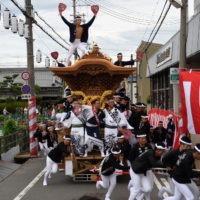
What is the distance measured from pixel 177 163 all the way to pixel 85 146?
3.82 metres

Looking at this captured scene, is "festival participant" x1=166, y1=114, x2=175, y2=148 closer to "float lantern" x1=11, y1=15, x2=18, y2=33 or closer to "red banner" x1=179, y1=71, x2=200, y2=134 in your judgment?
"red banner" x1=179, y1=71, x2=200, y2=134

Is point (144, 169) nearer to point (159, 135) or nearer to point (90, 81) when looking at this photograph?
point (159, 135)

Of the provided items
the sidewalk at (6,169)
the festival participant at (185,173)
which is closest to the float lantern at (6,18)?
the sidewalk at (6,169)

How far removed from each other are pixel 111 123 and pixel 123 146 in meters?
1.28

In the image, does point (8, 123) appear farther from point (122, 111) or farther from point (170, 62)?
point (170, 62)

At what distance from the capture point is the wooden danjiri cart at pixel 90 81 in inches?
382

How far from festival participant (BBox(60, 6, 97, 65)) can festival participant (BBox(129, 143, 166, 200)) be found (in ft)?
18.8

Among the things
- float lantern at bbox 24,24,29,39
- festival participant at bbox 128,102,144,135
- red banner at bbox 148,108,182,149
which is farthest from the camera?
float lantern at bbox 24,24,29,39

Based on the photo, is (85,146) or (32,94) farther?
(32,94)

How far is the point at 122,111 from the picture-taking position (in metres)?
10.6

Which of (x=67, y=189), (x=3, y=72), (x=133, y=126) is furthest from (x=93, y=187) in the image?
(x=3, y=72)

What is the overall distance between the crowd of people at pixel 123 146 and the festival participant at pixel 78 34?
1462 millimetres

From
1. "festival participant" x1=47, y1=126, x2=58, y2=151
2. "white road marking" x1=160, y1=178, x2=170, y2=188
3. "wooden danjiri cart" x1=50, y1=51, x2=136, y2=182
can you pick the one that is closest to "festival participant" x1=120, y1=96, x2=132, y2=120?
"wooden danjiri cart" x1=50, y1=51, x2=136, y2=182

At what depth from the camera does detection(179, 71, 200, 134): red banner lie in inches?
271
